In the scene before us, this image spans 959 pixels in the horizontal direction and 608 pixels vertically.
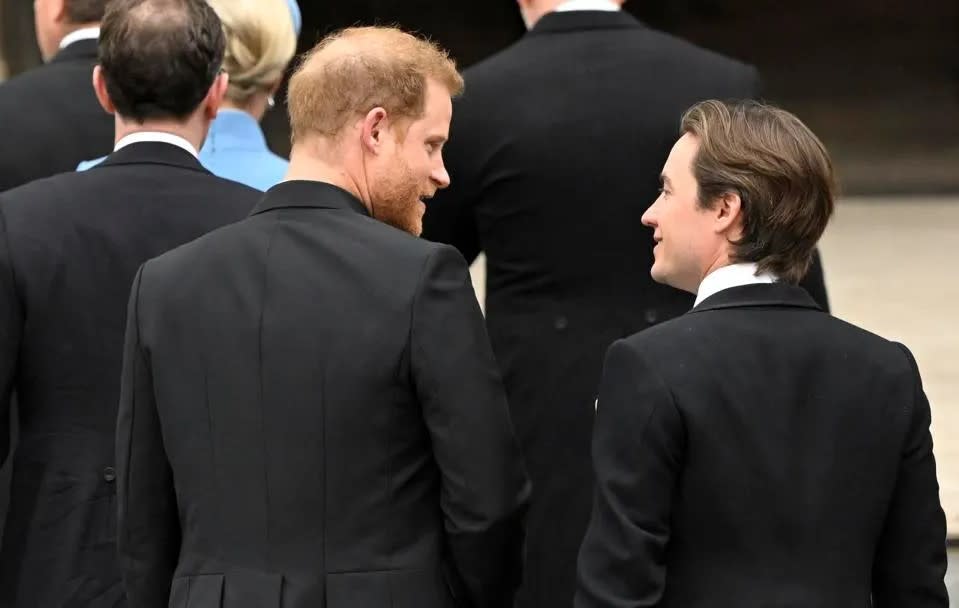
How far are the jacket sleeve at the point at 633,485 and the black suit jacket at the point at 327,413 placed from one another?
136mm

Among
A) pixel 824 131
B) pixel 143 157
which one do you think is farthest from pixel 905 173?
pixel 143 157

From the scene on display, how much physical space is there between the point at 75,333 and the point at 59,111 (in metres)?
0.79

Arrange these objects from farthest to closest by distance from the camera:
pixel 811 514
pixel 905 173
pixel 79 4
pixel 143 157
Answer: pixel 905 173
pixel 79 4
pixel 143 157
pixel 811 514

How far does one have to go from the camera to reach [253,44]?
9.91 ft

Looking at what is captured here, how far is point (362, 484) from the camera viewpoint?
204 centimetres

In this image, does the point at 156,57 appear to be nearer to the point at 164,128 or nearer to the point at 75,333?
the point at 164,128

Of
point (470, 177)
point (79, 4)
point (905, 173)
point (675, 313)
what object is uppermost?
point (79, 4)

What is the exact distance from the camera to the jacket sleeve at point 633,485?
198 centimetres

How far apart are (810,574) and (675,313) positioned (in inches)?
39.2

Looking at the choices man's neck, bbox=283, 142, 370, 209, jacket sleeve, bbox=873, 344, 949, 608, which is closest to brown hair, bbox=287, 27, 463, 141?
man's neck, bbox=283, 142, 370, 209

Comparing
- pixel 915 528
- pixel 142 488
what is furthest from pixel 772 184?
pixel 142 488

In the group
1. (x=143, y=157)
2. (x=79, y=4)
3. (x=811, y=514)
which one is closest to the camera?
(x=811, y=514)

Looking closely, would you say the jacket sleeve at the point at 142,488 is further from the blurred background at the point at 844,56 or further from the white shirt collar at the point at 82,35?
the blurred background at the point at 844,56

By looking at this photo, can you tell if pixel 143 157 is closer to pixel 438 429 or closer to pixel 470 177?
pixel 470 177
